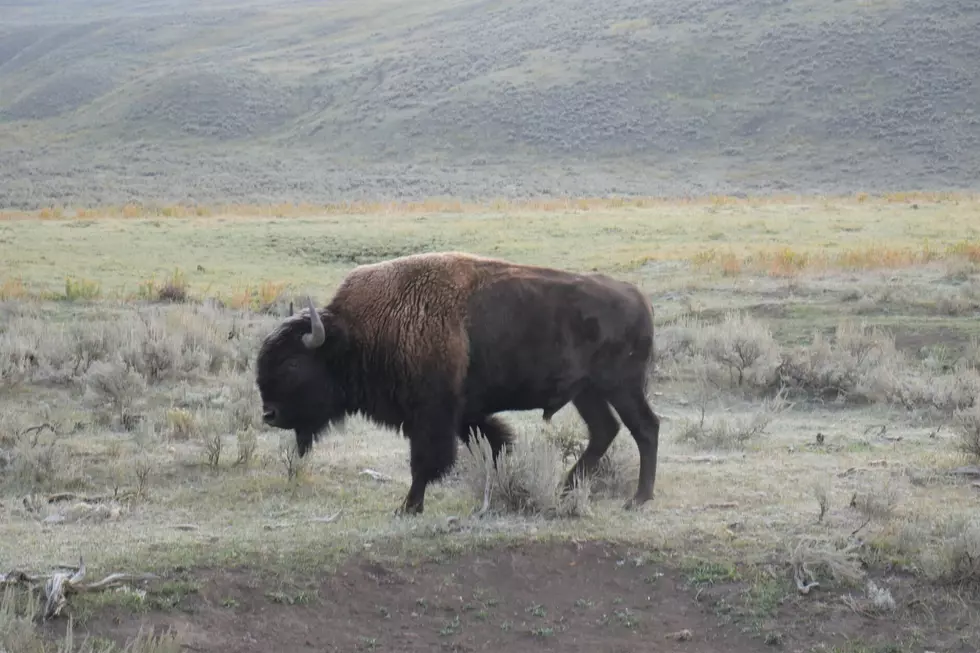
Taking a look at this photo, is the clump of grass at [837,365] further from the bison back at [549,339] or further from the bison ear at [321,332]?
the bison ear at [321,332]

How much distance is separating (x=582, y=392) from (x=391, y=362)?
1306 mm

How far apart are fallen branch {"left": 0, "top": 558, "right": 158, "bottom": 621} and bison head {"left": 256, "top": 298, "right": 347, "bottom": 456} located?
1721mm

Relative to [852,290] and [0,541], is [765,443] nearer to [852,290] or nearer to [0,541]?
[0,541]

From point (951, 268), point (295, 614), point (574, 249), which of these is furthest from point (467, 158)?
point (295, 614)

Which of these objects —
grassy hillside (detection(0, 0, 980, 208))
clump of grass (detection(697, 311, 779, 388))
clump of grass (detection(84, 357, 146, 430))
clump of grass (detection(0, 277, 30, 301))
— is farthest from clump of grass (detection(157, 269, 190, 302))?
grassy hillside (detection(0, 0, 980, 208))

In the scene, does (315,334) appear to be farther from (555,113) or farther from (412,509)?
(555,113)

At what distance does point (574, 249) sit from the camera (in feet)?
82.0

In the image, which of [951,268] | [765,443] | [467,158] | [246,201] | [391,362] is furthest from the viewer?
[467,158]

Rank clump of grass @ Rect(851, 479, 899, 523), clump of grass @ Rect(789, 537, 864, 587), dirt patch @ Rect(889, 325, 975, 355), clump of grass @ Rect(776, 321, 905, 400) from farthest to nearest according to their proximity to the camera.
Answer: dirt patch @ Rect(889, 325, 975, 355) → clump of grass @ Rect(776, 321, 905, 400) → clump of grass @ Rect(851, 479, 899, 523) → clump of grass @ Rect(789, 537, 864, 587)

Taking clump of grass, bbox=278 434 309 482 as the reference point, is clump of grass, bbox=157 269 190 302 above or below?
below

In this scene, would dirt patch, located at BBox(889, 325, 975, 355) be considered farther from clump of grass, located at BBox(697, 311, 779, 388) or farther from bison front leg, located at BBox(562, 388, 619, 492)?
bison front leg, located at BBox(562, 388, 619, 492)

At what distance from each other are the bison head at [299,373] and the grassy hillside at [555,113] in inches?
1466

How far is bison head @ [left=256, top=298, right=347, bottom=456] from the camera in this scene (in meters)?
7.58

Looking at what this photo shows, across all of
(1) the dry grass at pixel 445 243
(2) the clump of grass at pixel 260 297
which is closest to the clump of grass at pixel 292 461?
(2) the clump of grass at pixel 260 297
